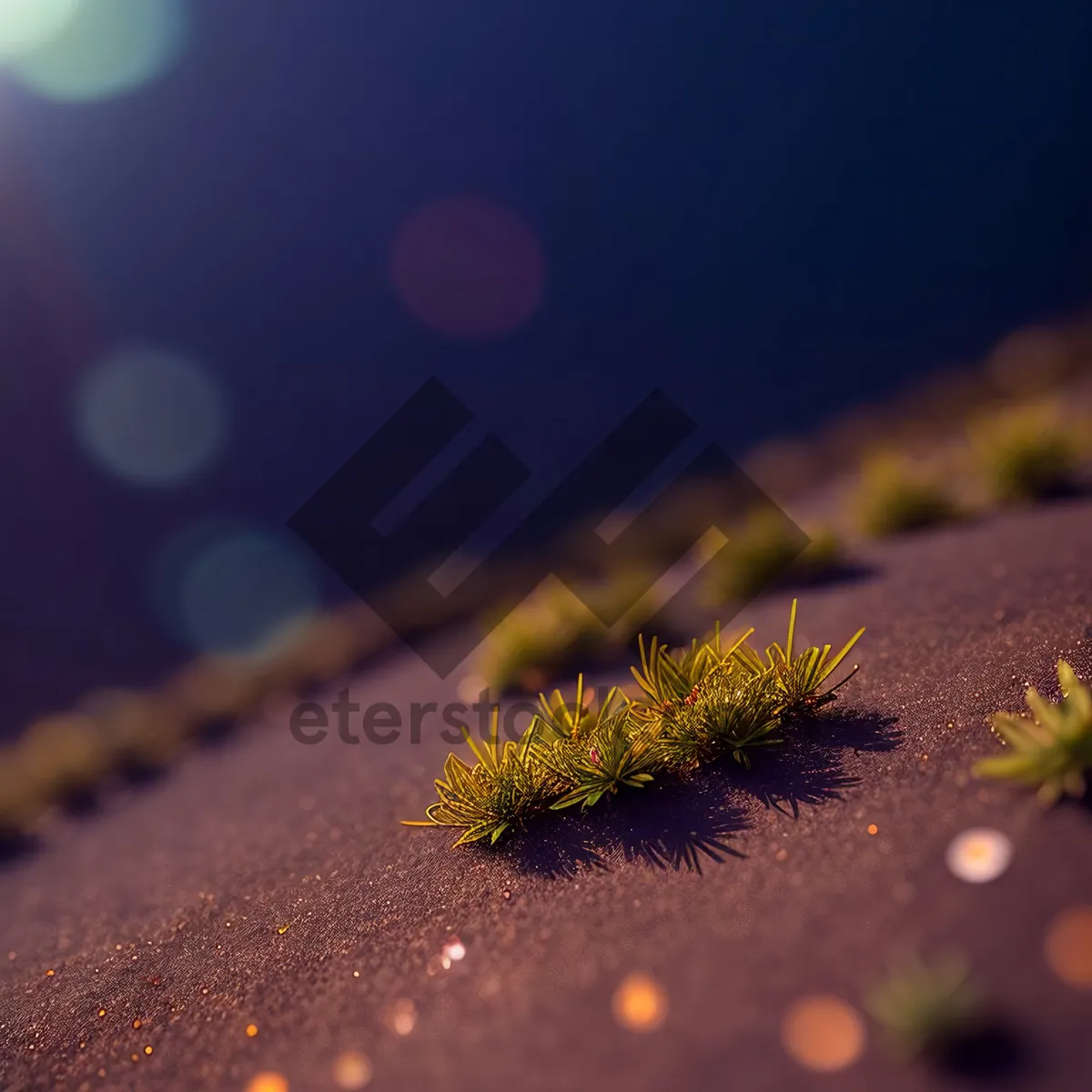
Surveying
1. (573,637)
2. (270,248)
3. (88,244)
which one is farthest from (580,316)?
(573,637)

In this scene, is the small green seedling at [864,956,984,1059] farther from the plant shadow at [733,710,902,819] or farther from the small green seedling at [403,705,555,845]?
the small green seedling at [403,705,555,845]

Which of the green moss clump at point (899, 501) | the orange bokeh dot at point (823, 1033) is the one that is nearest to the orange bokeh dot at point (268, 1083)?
the orange bokeh dot at point (823, 1033)

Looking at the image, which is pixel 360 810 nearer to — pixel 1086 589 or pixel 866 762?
pixel 866 762

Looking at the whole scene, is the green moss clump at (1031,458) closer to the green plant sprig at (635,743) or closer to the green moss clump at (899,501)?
the green moss clump at (899,501)

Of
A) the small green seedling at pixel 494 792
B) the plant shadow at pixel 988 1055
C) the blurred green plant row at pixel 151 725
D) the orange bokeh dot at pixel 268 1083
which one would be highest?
the blurred green plant row at pixel 151 725

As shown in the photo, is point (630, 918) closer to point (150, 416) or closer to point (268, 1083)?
point (268, 1083)

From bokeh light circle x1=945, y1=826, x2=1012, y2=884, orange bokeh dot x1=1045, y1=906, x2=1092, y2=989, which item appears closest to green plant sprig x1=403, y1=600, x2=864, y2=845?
bokeh light circle x1=945, y1=826, x2=1012, y2=884

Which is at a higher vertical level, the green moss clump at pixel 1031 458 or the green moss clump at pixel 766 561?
the green moss clump at pixel 766 561
